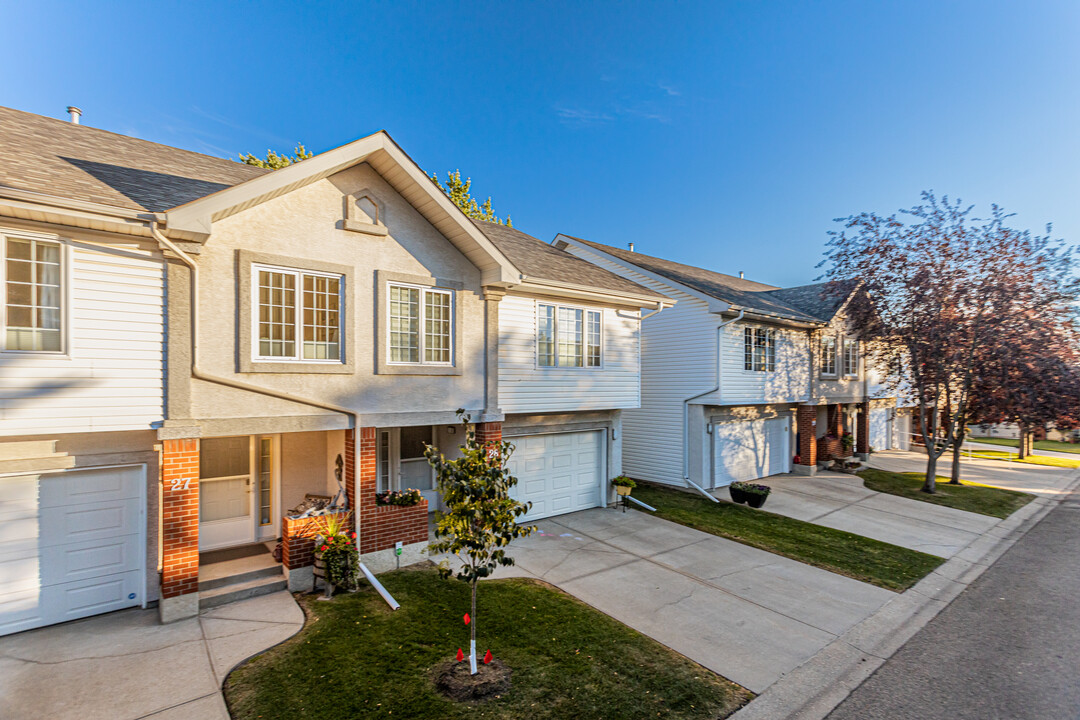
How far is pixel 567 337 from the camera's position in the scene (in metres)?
13.3

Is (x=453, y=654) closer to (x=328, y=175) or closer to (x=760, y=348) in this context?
(x=328, y=175)

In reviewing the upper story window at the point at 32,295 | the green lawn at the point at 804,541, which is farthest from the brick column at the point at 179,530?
the green lawn at the point at 804,541

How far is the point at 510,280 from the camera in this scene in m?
10.7

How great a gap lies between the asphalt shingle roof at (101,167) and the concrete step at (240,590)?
6143 millimetres

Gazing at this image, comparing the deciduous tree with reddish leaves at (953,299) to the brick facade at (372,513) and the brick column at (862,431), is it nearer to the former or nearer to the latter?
the brick column at (862,431)

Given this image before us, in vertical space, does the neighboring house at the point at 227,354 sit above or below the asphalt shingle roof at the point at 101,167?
below

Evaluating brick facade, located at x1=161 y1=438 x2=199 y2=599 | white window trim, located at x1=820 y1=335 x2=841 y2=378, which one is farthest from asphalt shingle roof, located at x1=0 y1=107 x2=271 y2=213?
white window trim, located at x1=820 y1=335 x2=841 y2=378

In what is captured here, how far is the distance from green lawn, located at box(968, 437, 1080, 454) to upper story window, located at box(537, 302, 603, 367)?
125 ft

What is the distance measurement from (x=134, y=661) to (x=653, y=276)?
16514mm

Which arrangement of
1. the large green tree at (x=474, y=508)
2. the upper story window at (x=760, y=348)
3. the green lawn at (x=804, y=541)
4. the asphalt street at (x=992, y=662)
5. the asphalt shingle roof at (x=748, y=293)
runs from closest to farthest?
the large green tree at (x=474, y=508), the asphalt street at (x=992, y=662), the green lawn at (x=804, y=541), the upper story window at (x=760, y=348), the asphalt shingle roof at (x=748, y=293)

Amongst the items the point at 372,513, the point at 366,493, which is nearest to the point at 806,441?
the point at 372,513

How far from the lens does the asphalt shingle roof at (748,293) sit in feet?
60.0

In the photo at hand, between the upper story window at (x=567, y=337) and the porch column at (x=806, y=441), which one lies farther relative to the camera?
the porch column at (x=806, y=441)

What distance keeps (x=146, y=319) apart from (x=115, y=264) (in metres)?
0.88
